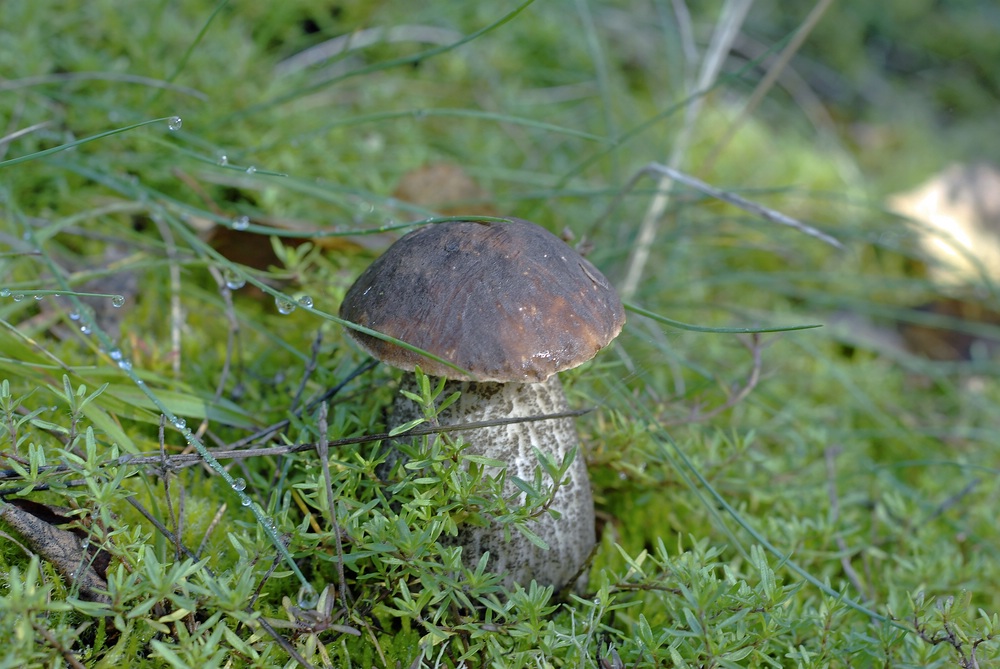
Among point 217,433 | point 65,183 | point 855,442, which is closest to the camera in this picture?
point 217,433

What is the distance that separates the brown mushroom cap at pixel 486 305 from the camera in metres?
1.18

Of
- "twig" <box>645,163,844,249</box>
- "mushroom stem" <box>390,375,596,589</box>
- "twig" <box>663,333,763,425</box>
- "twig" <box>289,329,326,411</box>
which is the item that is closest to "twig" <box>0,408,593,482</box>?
"mushroom stem" <box>390,375,596,589</box>

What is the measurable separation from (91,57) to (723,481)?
2390 mm

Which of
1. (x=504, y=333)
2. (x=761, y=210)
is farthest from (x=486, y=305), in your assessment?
(x=761, y=210)

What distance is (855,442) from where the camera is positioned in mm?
2342

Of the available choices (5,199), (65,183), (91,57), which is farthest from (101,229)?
(91,57)

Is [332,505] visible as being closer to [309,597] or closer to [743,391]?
[309,597]

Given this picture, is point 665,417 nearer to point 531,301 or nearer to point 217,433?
point 531,301

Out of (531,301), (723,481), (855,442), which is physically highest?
(531,301)

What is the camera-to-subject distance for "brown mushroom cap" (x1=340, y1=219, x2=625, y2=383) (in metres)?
1.18

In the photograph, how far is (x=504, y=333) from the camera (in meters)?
1.19

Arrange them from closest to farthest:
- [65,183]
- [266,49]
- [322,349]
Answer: [322,349] → [65,183] → [266,49]

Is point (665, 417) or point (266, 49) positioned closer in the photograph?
point (665, 417)

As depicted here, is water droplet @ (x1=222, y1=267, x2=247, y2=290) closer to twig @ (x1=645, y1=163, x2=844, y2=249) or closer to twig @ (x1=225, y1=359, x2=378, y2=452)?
twig @ (x1=225, y1=359, x2=378, y2=452)
